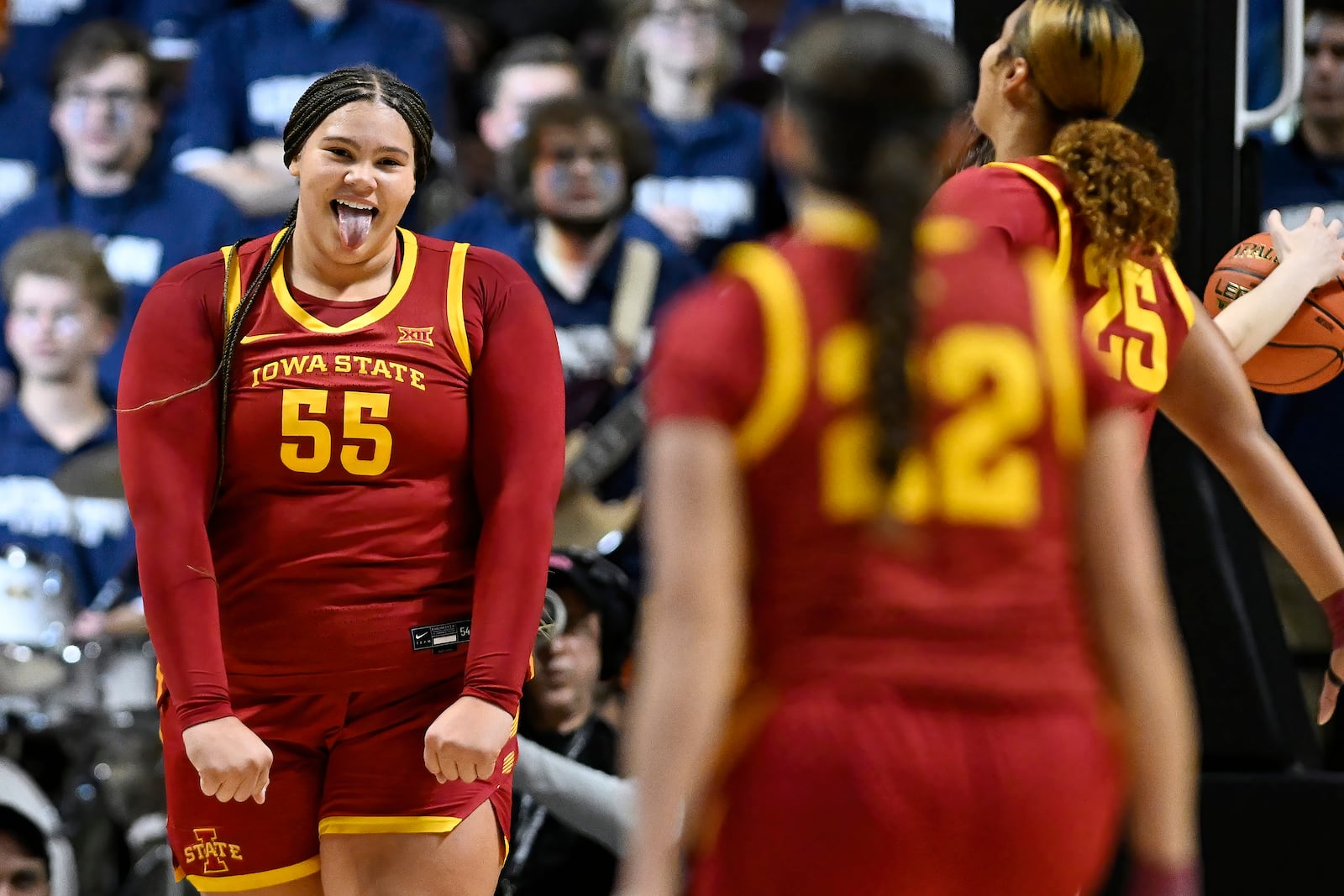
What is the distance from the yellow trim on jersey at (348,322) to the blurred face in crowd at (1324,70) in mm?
3432

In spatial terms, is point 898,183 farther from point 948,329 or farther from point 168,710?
point 168,710

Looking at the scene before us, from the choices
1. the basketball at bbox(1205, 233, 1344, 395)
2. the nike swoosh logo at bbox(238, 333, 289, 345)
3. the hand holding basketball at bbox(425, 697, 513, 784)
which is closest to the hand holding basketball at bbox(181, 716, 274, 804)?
the hand holding basketball at bbox(425, 697, 513, 784)

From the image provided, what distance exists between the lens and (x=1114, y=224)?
2840 mm

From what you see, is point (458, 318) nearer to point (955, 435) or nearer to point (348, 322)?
point (348, 322)

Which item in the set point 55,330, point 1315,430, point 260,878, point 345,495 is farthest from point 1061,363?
point 55,330

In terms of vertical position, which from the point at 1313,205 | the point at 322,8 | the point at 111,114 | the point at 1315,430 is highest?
the point at 322,8

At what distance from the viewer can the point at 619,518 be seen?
18.5 feet

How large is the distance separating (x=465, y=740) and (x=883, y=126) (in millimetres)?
1369

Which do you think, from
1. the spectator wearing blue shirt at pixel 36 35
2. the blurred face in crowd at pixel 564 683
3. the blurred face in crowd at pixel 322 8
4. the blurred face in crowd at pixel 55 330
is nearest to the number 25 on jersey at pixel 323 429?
the blurred face in crowd at pixel 564 683

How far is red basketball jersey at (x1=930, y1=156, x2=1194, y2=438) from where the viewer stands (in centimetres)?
282

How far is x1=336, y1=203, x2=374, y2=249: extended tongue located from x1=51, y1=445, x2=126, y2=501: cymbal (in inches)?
132

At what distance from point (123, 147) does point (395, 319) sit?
4.43m

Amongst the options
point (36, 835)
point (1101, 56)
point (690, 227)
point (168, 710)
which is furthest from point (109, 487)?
point (1101, 56)

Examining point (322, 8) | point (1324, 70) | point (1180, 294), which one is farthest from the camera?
point (322, 8)
